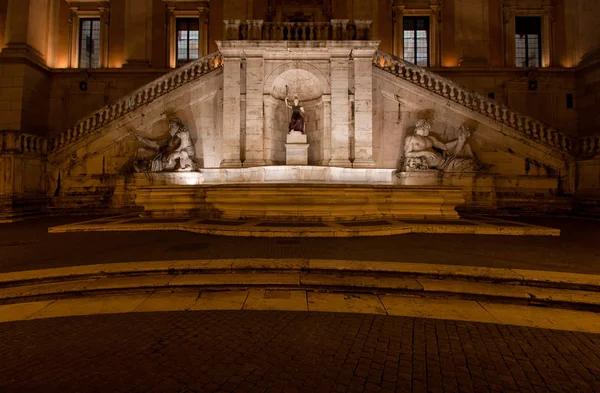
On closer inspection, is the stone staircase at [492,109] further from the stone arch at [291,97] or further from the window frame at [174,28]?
the window frame at [174,28]

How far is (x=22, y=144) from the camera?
1250 cm

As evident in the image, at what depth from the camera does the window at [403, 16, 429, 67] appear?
20719mm

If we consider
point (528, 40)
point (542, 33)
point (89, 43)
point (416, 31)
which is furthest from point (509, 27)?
point (89, 43)

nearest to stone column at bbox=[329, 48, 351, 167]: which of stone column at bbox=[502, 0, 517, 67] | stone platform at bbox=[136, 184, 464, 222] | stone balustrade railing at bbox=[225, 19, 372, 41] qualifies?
stone balustrade railing at bbox=[225, 19, 372, 41]

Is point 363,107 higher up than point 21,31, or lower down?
lower down

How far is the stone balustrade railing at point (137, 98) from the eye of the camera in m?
13.7

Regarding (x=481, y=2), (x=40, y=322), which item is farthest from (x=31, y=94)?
(x=481, y=2)

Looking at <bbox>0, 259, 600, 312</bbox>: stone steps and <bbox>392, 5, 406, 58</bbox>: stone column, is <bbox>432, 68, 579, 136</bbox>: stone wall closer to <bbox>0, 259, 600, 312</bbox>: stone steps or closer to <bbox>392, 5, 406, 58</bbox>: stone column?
<bbox>392, 5, 406, 58</bbox>: stone column

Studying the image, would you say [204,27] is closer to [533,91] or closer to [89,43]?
[89,43]

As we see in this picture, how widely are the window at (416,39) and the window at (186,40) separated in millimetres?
14160

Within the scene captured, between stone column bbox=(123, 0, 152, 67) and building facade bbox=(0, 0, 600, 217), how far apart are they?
6cm

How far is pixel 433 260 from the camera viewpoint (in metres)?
5.14

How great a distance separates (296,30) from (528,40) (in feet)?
56.1

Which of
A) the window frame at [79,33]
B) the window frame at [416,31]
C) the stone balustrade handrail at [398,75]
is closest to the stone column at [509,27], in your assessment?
the window frame at [416,31]
